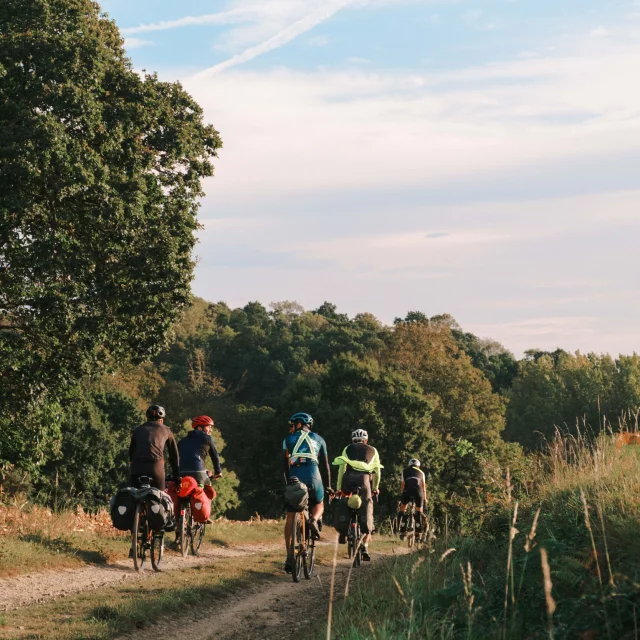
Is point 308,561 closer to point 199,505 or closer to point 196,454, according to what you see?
point 199,505

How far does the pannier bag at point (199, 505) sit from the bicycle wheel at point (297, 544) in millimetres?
2619

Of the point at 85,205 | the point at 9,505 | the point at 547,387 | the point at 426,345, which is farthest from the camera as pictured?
the point at 547,387

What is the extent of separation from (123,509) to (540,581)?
708 cm

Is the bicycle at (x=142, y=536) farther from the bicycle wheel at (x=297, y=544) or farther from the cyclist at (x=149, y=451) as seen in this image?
the bicycle wheel at (x=297, y=544)

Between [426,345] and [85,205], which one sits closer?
[85,205]

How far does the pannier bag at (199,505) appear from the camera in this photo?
14805 mm

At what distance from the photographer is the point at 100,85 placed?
73.5 ft

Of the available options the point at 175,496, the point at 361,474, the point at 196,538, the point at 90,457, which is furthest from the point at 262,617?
the point at 90,457

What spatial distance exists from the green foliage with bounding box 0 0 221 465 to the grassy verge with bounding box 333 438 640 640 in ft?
43.6

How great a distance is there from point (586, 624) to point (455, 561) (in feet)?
12.7

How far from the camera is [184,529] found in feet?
47.8

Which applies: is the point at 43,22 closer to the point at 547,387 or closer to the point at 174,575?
the point at 174,575

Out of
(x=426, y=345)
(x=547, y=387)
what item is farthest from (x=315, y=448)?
(x=547, y=387)

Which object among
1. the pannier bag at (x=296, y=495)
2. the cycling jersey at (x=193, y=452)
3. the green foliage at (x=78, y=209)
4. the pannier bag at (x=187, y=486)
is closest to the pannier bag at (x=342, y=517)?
the pannier bag at (x=296, y=495)
